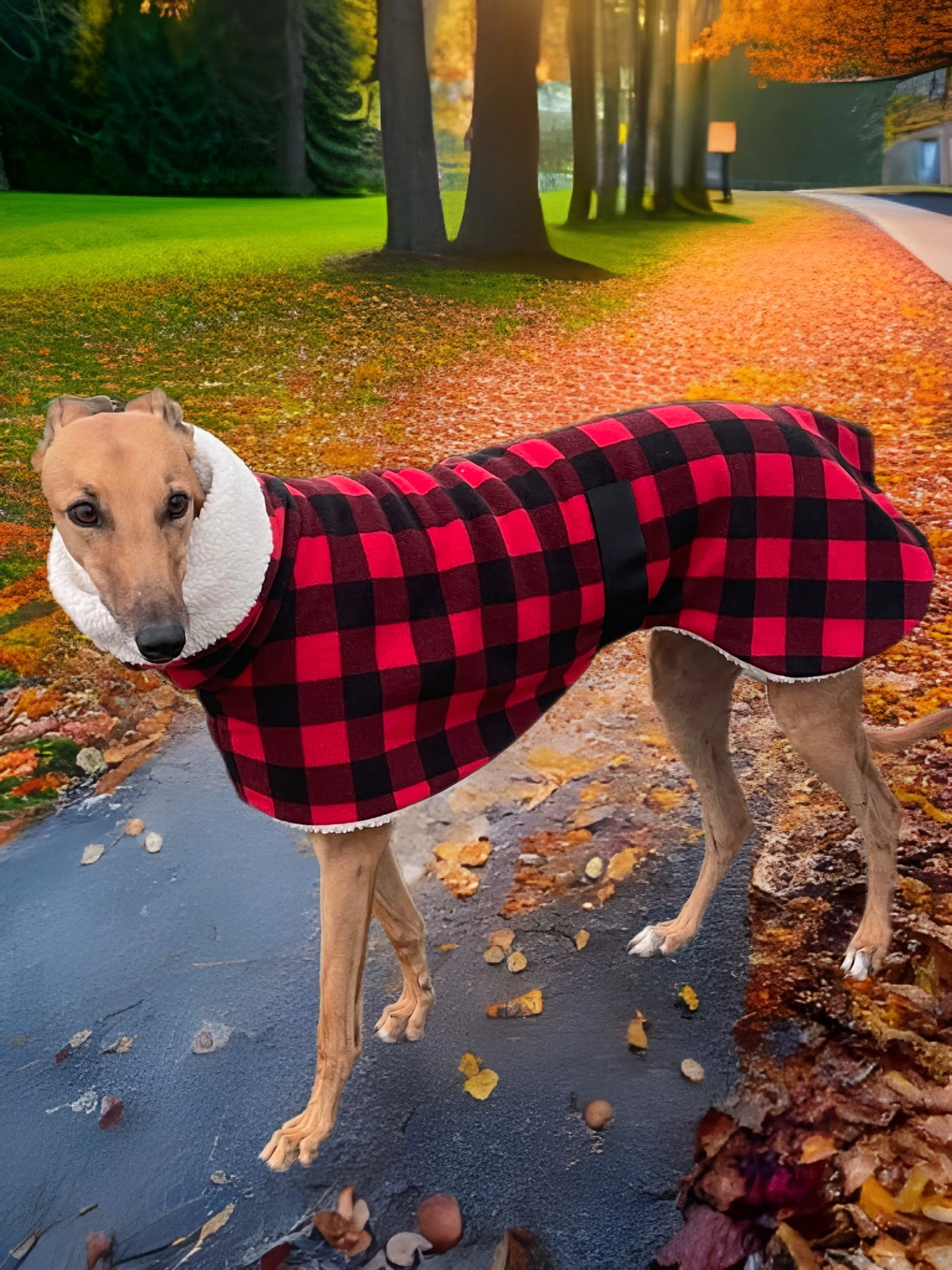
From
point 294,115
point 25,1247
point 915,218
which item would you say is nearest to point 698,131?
point 915,218

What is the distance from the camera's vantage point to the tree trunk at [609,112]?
375cm

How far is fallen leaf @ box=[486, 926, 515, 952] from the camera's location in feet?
6.15

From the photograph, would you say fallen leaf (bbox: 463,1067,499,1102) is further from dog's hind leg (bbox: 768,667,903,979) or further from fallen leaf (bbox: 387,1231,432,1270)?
dog's hind leg (bbox: 768,667,903,979)

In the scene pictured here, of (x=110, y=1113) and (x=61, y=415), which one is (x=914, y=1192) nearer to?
(x=110, y=1113)

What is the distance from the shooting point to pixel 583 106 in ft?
12.9

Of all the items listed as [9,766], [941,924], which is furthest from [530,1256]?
[9,766]

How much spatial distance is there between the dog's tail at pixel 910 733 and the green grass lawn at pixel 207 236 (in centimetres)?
285

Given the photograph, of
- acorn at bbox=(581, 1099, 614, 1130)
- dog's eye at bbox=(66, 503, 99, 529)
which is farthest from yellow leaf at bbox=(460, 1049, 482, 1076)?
dog's eye at bbox=(66, 503, 99, 529)

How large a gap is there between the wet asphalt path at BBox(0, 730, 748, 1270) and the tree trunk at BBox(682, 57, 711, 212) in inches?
116

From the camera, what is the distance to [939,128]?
384cm

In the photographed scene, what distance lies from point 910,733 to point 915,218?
3049 mm

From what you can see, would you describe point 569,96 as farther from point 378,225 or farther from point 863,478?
point 863,478

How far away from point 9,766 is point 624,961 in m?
1.66

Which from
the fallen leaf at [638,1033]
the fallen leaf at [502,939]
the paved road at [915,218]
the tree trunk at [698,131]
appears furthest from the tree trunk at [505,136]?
the fallen leaf at [638,1033]
